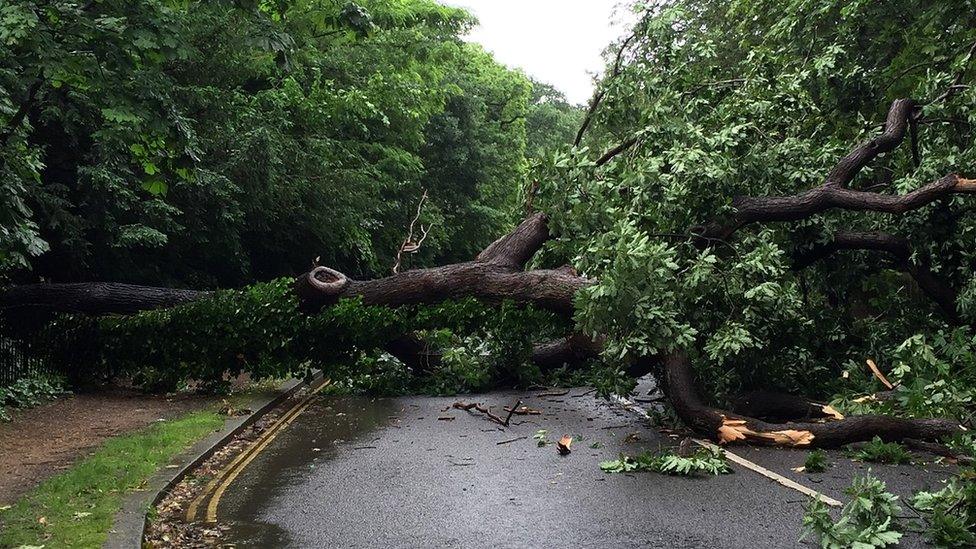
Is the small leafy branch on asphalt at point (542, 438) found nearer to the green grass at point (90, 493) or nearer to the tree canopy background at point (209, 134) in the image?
the green grass at point (90, 493)

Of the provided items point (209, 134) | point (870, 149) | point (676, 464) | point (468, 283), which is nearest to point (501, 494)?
point (676, 464)

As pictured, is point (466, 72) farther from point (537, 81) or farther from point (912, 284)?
point (537, 81)

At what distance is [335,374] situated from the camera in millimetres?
13836

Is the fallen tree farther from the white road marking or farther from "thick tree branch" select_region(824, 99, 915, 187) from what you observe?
the white road marking

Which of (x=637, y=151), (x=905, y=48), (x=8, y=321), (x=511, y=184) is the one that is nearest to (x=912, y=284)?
(x=905, y=48)

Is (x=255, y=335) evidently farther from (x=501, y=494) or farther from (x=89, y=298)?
(x=501, y=494)

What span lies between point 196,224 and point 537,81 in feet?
211

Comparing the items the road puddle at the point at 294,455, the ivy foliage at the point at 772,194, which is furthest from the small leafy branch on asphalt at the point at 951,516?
the road puddle at the point at 294,455

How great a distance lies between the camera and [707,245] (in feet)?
36.3

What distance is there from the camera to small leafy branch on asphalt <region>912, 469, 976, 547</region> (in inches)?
209

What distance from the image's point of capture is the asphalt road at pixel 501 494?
593 centimetres

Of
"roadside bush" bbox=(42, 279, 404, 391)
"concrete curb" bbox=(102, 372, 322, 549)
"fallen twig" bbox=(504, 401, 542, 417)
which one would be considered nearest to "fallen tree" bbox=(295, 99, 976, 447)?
"roadside bush" bbox=(42, 279, 404, 391)

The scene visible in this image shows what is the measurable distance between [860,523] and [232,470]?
18.5 ft

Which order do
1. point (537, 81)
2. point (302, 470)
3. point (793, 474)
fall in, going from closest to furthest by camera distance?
point (793, 474), point (302, 470), point (537, 81)
